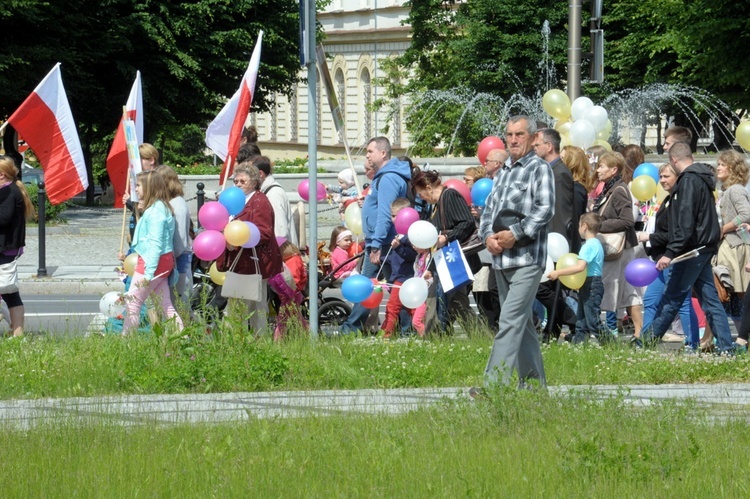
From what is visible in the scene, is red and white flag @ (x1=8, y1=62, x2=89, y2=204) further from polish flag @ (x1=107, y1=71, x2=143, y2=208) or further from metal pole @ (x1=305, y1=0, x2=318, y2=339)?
metal pole @ (x1=305, y1=0, x2=318, y2=339)

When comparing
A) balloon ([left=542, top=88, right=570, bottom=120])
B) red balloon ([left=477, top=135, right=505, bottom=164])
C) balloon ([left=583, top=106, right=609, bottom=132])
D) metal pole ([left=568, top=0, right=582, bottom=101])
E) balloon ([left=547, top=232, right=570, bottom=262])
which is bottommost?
balloon ([left=547, top=232, right=570, bottom=262])

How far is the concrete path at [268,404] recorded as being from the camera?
24.4 feet

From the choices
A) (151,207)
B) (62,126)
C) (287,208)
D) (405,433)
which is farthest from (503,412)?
(62,126)

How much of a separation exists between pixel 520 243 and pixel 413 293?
3.12 m

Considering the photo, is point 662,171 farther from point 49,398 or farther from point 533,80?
point 533,80

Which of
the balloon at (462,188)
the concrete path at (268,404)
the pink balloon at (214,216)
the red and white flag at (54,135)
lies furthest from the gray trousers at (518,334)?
the red and white flag at (54,135)

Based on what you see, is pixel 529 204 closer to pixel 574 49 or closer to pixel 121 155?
pixel 121 155

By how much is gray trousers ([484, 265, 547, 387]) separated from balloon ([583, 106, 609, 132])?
21.4ft

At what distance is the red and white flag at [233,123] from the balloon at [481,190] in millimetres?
2362

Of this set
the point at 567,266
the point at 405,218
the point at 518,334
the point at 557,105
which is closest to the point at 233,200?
the point at 405,218

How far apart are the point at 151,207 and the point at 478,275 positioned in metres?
3.10

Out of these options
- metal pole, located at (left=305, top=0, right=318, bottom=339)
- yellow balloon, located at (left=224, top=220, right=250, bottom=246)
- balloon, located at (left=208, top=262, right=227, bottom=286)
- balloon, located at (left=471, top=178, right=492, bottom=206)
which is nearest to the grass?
metal pole, located at (left=305, top=0, right=318, bottom=339)

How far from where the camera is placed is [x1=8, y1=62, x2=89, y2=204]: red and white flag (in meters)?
13.4

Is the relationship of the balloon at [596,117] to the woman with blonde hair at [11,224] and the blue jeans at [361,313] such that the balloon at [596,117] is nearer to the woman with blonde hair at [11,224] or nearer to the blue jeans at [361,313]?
the blue jeans at [361,313]
